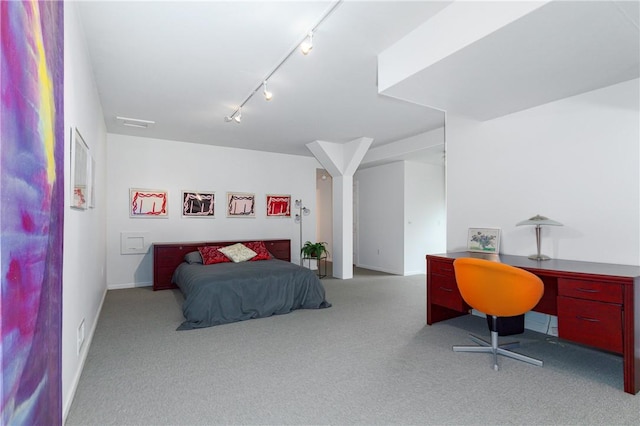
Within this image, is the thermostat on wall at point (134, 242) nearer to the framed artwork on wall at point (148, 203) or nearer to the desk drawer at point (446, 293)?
the framed artwork on wall at point (148, 203)

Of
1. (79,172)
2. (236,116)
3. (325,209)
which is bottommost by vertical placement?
(325,209)

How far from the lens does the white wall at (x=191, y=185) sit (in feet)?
18.4

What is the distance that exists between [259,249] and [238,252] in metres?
0.48

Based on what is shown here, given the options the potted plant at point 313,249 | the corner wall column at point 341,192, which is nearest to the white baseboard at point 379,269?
the corner wall column at point 341,192

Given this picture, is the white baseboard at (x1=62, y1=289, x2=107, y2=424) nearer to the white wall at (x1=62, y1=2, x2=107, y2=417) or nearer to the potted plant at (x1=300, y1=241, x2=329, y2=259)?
the white wall at (x1=62, y1=2, x2=107, y2=417)

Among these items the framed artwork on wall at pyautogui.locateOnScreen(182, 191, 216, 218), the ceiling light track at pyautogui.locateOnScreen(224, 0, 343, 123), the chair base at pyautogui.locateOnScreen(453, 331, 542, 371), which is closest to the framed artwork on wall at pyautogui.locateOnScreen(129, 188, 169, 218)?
the framed artwork on wall at pyautogui.locateOnScreen(182, 191, 216, 218)

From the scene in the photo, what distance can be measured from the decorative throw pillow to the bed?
124mm

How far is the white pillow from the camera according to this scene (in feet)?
17.4

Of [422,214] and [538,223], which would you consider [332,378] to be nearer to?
[538,223]

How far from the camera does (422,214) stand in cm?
708

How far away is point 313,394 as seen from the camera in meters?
2.21

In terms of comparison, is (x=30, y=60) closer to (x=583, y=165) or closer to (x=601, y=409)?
(x=601, y=409)

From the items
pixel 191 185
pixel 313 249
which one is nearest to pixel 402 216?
pixel 313 249

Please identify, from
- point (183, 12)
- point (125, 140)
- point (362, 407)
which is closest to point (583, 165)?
point (362, 407)
